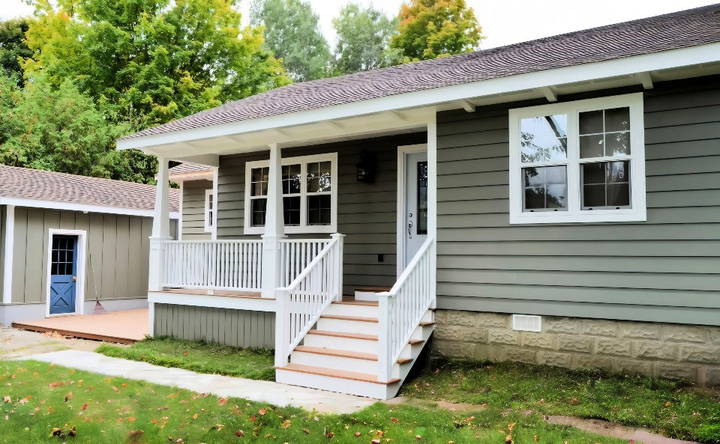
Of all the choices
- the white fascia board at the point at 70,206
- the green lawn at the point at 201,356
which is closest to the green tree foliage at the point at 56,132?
the white fascia board at the point at 70,206

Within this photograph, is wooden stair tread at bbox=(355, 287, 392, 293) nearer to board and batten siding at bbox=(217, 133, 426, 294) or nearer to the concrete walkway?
board and batten siding at bbox=(217, 133, 426, 294)

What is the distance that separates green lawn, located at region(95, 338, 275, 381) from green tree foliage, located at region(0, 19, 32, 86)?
2466 centimetres

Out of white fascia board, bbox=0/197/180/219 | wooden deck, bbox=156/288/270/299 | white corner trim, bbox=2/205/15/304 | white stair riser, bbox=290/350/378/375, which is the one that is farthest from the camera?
white corner trim, bbox=2/205/15/304

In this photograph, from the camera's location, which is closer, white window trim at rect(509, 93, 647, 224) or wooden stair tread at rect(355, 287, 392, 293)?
white window trim at rect(509, 93, 647, 224)

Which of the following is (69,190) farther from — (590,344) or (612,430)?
(612,430)

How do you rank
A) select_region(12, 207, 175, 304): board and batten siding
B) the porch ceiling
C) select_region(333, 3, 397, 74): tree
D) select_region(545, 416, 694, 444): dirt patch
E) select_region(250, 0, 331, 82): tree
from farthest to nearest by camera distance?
select_region(250, 0, 331, 82): tree → select_region(333, 3, 397, 74): tree → select_region(12, 207, 175, 304): board and batten siding → the porch ceiling → select_region(545, 416, 694, 444): dirt patch

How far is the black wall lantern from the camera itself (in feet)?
28.3

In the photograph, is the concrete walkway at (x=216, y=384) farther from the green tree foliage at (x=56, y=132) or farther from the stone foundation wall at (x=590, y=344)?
the green tree foliage at (x=56, y=132)

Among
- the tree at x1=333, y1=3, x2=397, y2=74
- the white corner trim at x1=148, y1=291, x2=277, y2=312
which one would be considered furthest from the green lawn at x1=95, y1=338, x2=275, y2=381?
the tree at x1=333, y1=3, x2=397, y2=74

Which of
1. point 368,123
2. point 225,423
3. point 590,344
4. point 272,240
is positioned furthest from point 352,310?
point 590,344

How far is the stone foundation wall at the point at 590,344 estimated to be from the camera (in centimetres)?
542

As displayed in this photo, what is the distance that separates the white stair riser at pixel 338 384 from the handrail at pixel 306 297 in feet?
0.70

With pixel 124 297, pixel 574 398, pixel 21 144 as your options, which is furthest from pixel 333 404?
pixel 21 144

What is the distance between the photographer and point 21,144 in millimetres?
19500
